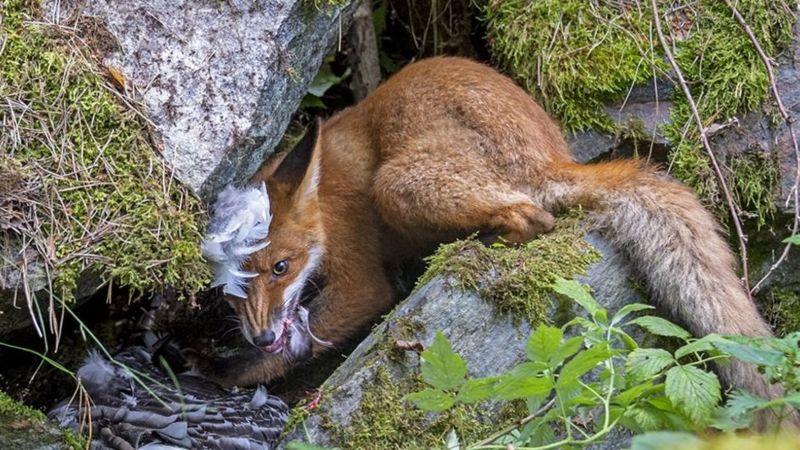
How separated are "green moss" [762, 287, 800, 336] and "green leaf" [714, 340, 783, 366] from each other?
116 inches

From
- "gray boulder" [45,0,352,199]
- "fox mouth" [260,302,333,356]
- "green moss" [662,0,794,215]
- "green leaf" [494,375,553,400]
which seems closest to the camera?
"green leaf" [494,375,553,400]

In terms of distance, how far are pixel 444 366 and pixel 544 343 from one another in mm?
340

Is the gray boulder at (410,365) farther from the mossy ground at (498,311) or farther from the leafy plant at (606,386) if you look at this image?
the leafy plant at (606,386)

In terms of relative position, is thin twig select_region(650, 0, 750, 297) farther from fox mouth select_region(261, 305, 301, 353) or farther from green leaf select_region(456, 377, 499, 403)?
green leaf select_region(456, 377, 499, 403)

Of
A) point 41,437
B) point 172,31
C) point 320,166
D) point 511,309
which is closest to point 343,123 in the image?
point 320,166

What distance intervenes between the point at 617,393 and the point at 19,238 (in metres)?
2.80

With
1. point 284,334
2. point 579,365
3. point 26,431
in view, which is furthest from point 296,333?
point 579,365

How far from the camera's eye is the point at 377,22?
7.56m

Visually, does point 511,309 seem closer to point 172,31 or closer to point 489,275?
point 489,275

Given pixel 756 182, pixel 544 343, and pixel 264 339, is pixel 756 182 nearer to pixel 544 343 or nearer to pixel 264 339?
pixel 264 339

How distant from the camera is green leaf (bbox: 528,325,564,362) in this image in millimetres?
3184

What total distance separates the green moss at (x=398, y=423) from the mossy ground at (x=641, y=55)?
2550mm

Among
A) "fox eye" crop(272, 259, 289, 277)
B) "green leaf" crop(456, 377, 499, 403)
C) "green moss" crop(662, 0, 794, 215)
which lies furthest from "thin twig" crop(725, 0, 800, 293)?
"green leaf" crop(456, 377, 499, 403)

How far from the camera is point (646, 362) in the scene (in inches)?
144
